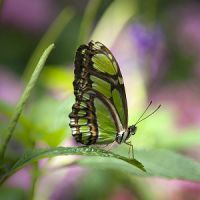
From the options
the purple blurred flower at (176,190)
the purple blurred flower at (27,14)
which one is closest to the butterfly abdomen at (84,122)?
the purple blurred flower at (176,190)

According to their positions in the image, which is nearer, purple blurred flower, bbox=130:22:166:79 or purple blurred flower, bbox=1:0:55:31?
purple blurred flower, bbox=130:22:166:79

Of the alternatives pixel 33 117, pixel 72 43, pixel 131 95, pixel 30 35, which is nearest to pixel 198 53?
pixel 72 43

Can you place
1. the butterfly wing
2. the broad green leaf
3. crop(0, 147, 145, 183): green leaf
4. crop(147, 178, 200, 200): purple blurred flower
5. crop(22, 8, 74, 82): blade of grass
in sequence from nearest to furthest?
1. crop(0, 147, 145, 183): green leaf
2. the broad green leaf
3. the butterfly wing
4. crop(22, 8, 74, 82): blade of grass
5. crop(147, 178, 200, 200): purple blurred flower

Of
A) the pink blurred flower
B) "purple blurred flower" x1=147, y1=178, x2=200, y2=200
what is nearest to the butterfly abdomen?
"purple blurred flower" x1=147, y1=178, x2=200, y2=200

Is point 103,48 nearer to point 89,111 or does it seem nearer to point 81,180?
point 89,111

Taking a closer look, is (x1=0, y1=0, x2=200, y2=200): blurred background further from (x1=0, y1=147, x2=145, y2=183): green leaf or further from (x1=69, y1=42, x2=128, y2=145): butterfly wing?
(x1=0, y1=147, x2=145, y2=183): green leaf

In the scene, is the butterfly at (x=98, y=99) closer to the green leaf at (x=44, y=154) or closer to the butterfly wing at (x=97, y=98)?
the butterfly wing at (x=97, y=98)

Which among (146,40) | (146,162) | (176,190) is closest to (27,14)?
(146,40)
